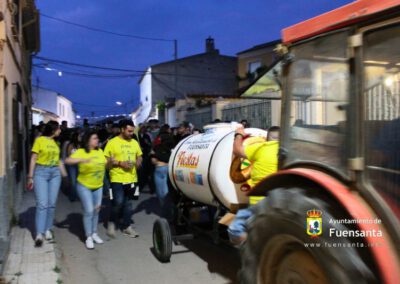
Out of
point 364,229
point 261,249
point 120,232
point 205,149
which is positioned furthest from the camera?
point 120,232

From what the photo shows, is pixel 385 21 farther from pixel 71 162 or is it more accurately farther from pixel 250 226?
pixel 71 162

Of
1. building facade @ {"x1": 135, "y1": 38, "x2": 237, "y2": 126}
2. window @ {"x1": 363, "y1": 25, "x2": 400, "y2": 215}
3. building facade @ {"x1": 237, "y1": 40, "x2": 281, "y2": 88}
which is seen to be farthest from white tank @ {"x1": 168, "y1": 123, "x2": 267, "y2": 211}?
building facade @ {"x1": 135, "y1": 38, "x2": 237, "y2": 126}

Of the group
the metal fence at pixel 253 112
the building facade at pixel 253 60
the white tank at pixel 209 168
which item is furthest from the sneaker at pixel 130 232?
the building facade at pixel 253 60

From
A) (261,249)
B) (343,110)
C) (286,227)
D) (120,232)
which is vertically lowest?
(120,232)

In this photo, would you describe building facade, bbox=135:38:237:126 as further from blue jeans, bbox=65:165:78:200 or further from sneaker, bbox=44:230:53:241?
sneaker, bbox=44:230:53:241

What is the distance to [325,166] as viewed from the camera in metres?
2.90

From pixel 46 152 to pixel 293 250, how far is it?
4959 mm

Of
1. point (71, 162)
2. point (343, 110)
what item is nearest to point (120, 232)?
point (71, 162)

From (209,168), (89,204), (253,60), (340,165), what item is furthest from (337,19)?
(253,60)

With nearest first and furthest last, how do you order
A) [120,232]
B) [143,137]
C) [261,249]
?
1. [261,249]
2. [120,232]
3. [143,137]

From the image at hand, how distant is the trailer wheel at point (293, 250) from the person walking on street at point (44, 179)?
441 centimetres

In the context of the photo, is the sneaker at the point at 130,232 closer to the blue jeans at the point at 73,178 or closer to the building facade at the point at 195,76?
the blue jeans at the point at 73,178

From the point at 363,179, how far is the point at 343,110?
0.42m

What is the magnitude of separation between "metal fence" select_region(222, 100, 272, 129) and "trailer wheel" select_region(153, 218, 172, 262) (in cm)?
869
